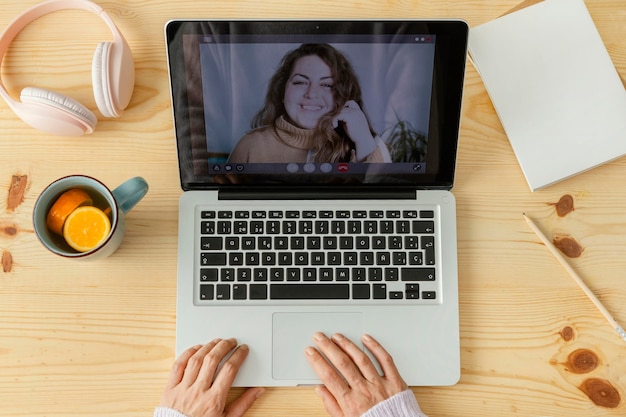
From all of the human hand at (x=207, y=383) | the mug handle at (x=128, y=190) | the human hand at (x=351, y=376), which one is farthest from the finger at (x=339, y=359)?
the mug handle at (x=128, y=190)

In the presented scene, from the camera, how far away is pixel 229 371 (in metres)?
0.73

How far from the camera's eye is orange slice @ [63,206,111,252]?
2.33 ft

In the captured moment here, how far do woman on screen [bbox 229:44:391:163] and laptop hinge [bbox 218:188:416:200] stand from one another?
0.05 metres

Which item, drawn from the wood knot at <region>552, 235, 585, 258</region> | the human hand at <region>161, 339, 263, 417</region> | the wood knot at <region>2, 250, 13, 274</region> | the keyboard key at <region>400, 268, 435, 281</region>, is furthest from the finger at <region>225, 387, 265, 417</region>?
the wood knot at <region>552, 235, 585, 258</region>

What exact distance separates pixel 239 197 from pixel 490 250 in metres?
0.36

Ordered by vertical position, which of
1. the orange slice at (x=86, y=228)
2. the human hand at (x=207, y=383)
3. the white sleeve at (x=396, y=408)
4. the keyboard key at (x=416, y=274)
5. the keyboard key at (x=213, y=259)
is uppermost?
the orange slice at (x=86, y=228)

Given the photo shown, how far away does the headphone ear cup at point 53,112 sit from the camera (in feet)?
2.42

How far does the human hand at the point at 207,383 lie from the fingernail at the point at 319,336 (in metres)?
0.09

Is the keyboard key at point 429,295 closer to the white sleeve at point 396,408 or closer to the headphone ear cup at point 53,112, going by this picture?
the white sleeve at point 396,408

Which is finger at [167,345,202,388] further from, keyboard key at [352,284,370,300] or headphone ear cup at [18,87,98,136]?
headphone ear cup at [18,87,98,136]

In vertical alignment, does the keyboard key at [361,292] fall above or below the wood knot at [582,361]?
above

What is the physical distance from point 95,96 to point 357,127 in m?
0.36

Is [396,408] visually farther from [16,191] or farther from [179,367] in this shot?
[16,191]

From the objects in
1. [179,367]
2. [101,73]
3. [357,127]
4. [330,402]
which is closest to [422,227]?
[357,127]
